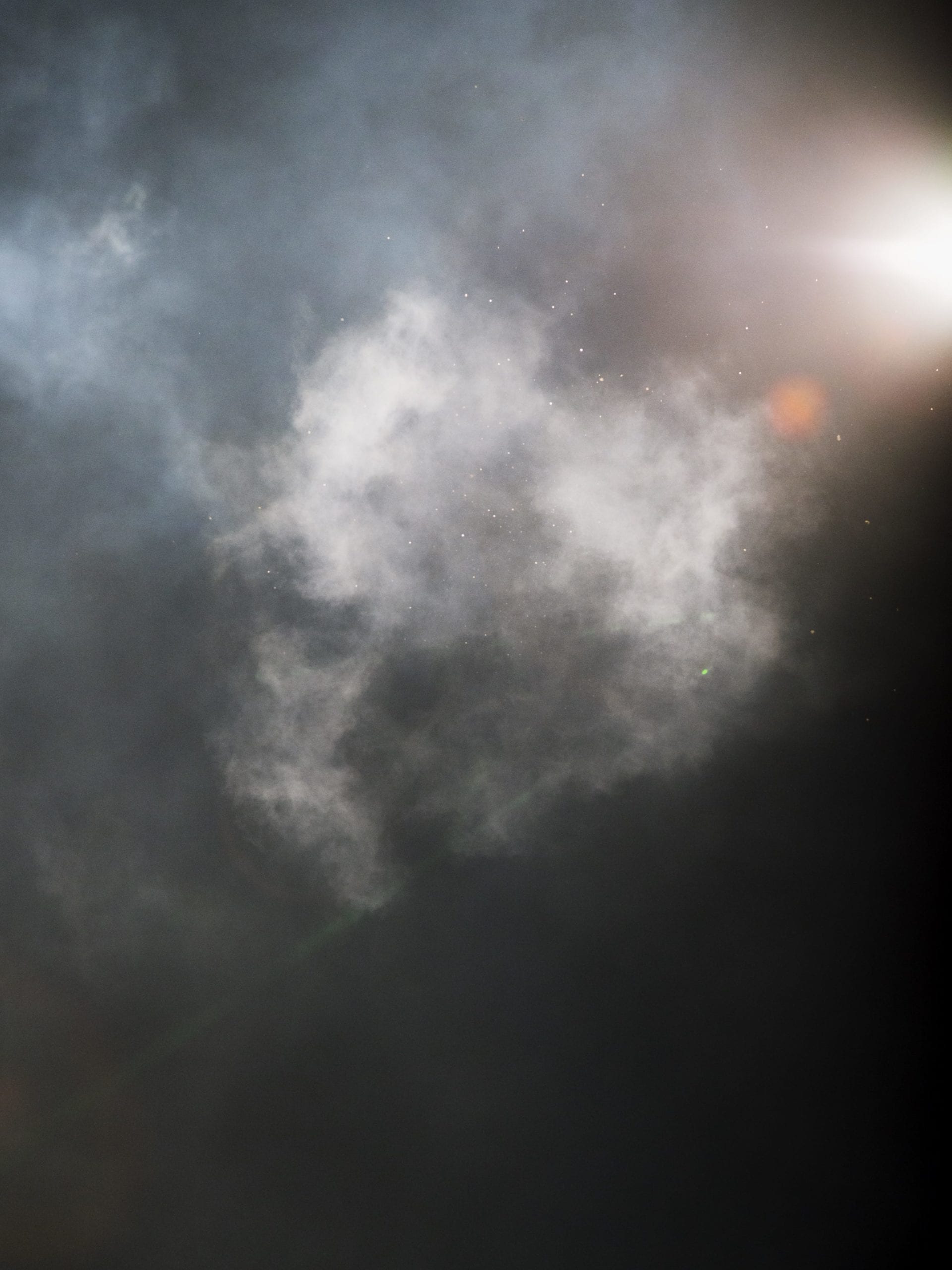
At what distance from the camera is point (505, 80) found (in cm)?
557

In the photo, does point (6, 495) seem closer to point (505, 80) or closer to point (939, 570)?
point (505, 80)

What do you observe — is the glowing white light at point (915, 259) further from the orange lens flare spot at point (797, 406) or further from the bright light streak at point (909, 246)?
the orange lens flare spot at point (797, 406)

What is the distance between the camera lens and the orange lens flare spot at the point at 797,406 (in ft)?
17.8

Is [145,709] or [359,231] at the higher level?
[359,231]

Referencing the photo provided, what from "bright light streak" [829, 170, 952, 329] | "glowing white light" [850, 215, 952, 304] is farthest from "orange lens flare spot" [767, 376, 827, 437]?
"glowing white light" [850, 215, 952, 304]

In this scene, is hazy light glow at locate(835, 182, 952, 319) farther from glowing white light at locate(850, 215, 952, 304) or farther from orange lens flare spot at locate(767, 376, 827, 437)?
orange lens flare spot at locate(767, 376, 827, 437)

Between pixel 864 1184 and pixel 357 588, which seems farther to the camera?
pixel 357 588

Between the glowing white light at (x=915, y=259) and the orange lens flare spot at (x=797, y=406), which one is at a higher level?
the glowing white light at (x=915, y=259)

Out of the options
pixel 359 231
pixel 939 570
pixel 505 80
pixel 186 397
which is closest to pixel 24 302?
pixel 186 397

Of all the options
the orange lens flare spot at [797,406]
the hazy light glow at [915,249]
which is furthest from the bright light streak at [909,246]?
the orange lens flare spot at [797,406]

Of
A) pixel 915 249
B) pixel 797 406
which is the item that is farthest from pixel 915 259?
pixel 797 406

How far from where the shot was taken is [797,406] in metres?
5.43

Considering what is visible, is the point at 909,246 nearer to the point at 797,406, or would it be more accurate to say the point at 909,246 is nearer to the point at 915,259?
the point at 915,259

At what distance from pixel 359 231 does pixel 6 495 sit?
7.40 feet
